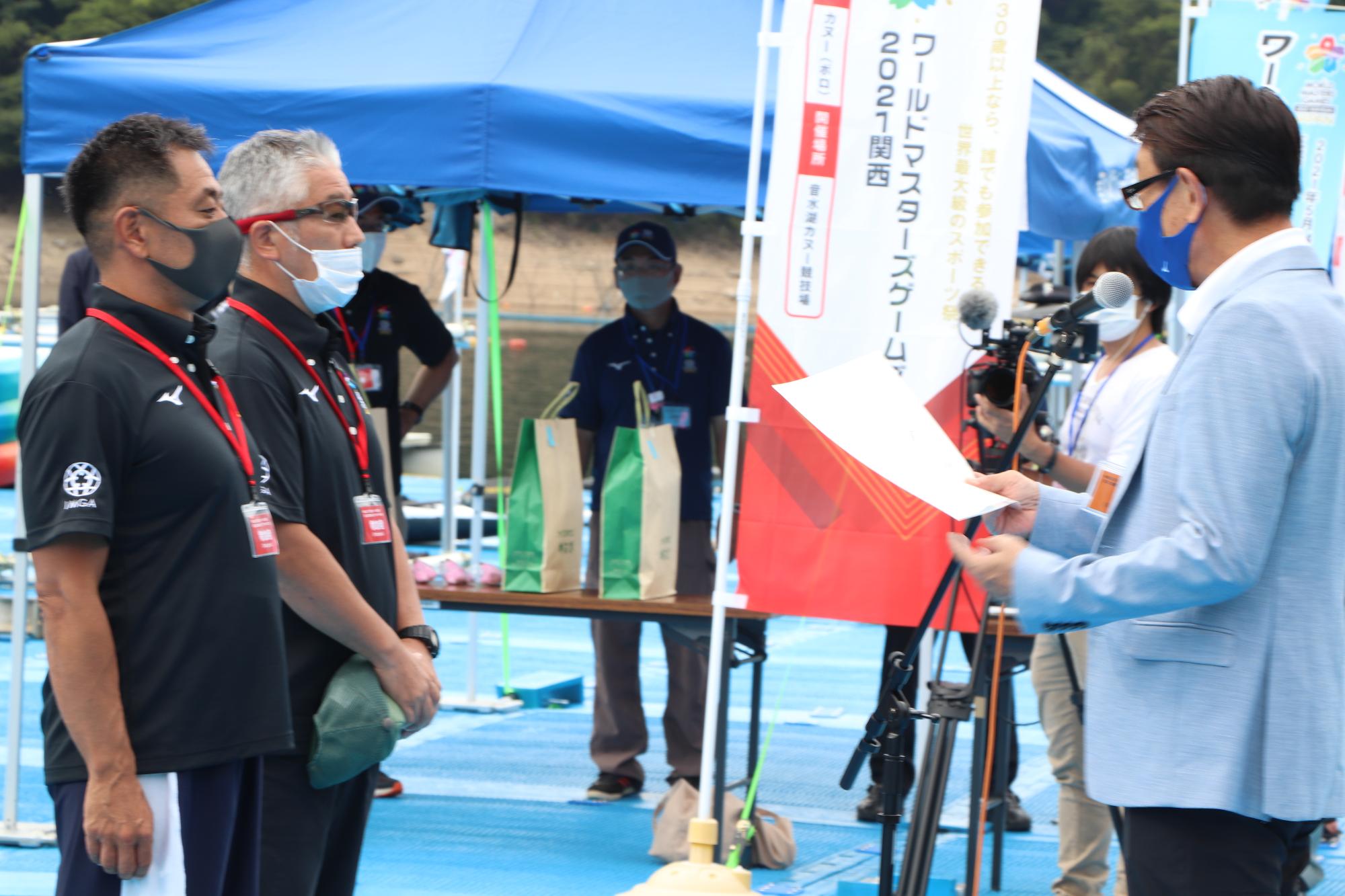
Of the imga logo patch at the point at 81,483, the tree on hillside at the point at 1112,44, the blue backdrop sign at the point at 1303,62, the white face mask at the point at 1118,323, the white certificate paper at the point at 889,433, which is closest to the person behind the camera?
the imga logo patch at the point at 81,483

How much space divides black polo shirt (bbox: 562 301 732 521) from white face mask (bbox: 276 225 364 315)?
2275mm

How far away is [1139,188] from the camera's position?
1928 millimetres

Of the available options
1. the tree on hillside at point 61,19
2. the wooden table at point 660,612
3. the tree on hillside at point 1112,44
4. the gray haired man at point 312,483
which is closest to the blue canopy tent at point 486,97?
the wooden table at point 660,612

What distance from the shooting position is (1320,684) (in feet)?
5.84

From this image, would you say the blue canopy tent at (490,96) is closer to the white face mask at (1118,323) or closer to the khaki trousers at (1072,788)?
the white face mask at (1118,323)

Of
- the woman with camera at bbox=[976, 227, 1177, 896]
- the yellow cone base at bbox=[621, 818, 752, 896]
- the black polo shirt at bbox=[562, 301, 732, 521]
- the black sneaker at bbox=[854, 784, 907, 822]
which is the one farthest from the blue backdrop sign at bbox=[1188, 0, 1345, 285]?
the yellow cone base at bbox=[621, 818, 752, 896]

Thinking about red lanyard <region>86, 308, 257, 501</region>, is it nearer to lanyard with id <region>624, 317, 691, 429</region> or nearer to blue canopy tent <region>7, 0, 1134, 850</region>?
blue canopy tent <region>7, 0, 1134, 850</region>

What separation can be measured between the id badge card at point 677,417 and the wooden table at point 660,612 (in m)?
0.71

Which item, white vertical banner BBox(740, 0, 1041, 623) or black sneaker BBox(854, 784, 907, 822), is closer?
white vertical banner BBox(740, 0, 1041, 623)

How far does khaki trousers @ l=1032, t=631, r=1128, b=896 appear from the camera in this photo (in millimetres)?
3857

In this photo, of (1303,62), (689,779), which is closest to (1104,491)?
(689,779)

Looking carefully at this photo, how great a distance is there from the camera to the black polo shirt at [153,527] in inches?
73.7

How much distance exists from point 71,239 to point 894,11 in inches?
2173

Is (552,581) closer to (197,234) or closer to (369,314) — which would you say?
(369,314)
